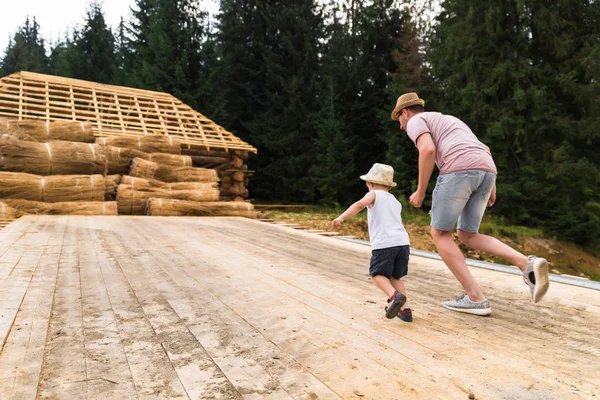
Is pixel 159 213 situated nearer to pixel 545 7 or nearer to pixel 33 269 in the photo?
pixel 33 269

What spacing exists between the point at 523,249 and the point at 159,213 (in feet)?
31.8

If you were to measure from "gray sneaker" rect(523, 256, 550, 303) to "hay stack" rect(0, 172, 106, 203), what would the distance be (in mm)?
9808

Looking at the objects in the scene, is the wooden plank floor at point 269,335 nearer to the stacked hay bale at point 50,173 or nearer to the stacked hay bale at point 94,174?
the stacked hay bale at point 50,173

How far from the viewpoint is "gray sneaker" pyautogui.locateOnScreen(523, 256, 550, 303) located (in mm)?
2582

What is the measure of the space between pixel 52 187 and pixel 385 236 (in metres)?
9.21

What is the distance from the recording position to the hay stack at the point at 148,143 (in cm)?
1140

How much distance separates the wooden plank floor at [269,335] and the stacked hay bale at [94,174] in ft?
19.1

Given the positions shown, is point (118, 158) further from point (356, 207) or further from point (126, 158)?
point (356, 207)

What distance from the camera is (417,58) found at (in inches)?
796

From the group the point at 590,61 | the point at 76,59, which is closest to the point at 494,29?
the point at 590,61

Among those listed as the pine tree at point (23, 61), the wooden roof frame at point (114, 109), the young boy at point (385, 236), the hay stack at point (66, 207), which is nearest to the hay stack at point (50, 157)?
the hay stack at point (66, 207)

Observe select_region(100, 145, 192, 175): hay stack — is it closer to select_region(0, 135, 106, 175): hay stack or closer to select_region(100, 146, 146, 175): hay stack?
select_region(100, 146, 146, 175): hay stack

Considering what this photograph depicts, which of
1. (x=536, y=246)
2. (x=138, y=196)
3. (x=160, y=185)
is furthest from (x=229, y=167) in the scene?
(x=536, y=246)

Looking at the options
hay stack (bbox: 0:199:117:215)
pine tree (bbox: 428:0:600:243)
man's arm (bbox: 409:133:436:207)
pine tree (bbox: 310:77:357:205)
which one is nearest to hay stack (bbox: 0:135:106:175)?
hay stack (bbox: 0:199:117:215)
